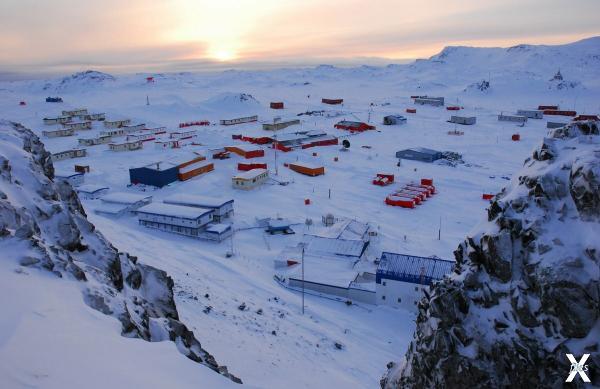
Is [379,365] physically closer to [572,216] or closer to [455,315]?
[455,315]

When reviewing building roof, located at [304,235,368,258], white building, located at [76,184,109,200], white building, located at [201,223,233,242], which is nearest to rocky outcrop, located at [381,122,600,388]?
building roof, located at [304,235,368,258]

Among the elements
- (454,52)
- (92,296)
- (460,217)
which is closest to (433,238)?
(460,217)

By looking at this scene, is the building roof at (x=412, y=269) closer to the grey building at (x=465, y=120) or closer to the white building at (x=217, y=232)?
the white building at (x=217, y=232)

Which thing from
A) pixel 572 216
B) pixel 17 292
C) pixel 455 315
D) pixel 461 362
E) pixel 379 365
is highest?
pixel 572 216

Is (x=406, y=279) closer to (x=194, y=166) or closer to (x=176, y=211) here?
(x=176, y=211)

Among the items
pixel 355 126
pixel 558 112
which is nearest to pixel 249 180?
pixel 355 126

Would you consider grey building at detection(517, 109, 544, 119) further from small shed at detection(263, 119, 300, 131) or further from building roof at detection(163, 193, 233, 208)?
building roof at detection(163, 193, 233, 208)
